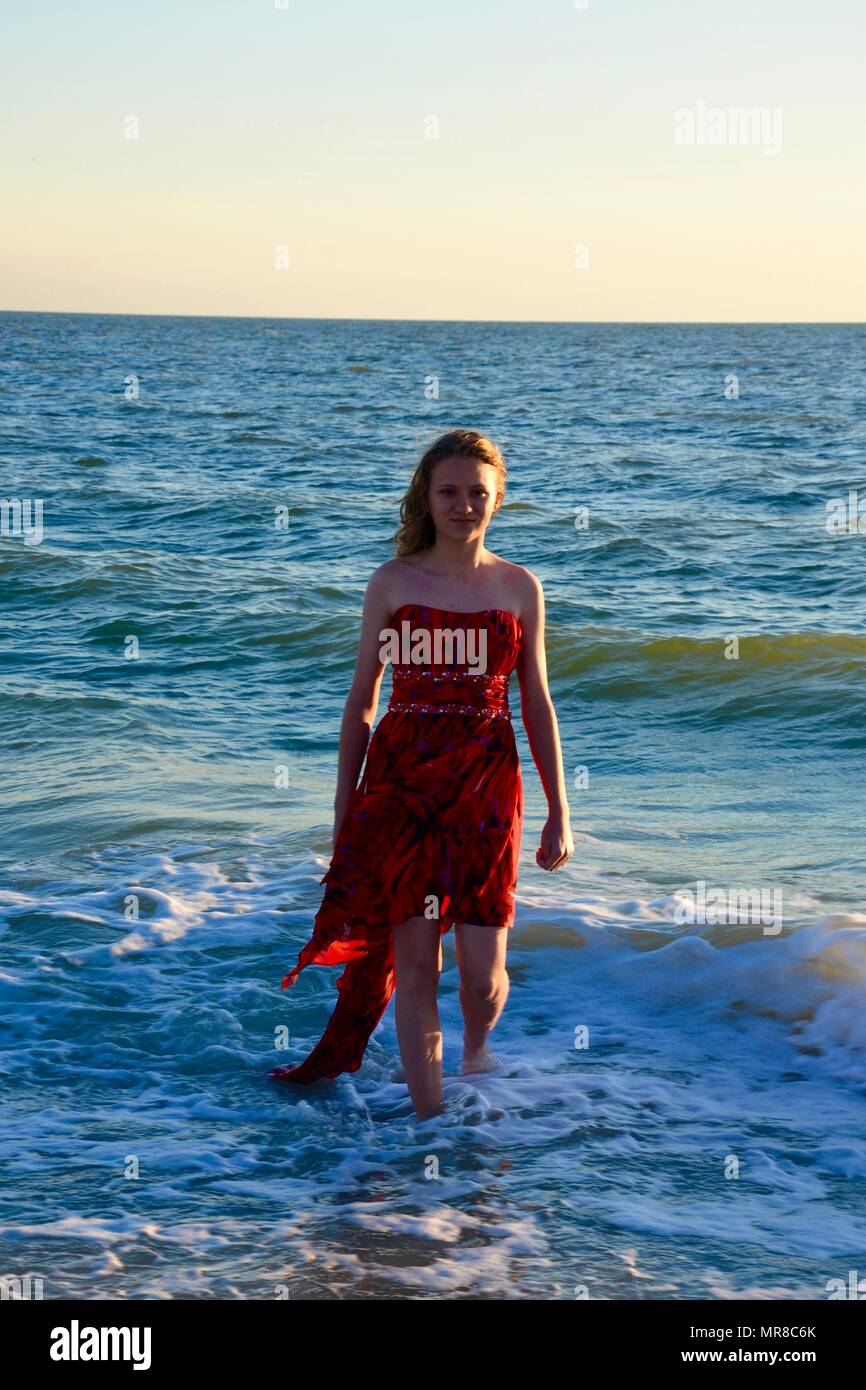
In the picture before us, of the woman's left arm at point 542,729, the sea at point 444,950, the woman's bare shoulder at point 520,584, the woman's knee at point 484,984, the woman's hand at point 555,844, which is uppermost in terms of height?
the woman's bare shoulder at point 520,584

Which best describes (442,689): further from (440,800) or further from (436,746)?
(440,800)

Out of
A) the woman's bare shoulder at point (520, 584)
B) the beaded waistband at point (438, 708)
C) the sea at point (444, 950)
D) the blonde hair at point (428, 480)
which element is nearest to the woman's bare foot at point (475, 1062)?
the sea at point (444, 950)

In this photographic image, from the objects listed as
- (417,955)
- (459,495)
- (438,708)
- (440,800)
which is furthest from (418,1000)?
(459,495)

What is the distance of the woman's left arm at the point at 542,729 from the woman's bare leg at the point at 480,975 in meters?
0.26

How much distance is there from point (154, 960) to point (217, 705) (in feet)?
16.4

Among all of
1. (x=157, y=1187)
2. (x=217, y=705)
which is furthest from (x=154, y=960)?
(x=217, y=705)

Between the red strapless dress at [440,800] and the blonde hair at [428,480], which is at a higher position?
the blonde hair at [428,480]

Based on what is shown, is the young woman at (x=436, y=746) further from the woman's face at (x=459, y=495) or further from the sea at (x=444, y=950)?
the sea at (x=444, y=950)

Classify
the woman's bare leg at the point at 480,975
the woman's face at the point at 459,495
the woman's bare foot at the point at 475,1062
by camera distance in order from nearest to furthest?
the woman's face at the point at 459,495, the woman's bare leg at the point at 480,975, the woman's bare foot at the point at 475,1062

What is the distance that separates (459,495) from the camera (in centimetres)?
398

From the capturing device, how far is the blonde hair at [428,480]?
13.1 feet

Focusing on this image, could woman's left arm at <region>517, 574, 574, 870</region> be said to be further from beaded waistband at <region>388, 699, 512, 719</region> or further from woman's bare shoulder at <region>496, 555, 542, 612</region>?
beaded waistband at <region>388, 699, 512, 719</region>

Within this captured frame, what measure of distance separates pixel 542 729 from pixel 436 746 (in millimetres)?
359
